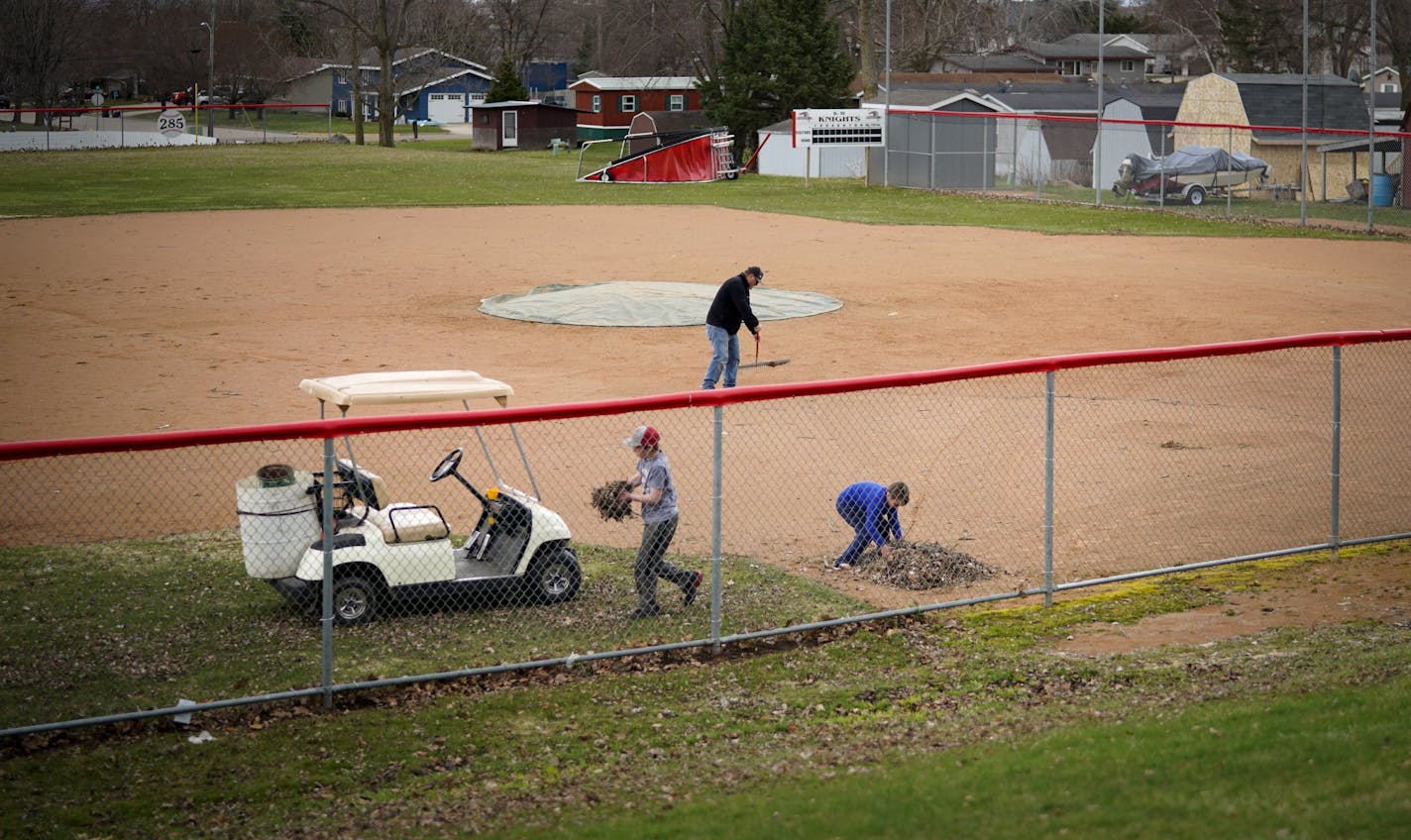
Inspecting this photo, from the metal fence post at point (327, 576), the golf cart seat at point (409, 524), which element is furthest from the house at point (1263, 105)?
the metal fence post at point (327, 576)

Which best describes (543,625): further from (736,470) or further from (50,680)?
(736,470)

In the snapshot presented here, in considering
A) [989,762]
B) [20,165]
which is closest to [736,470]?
[989,762]

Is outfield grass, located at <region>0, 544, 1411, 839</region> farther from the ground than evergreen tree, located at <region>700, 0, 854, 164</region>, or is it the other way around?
evergreen tree, located at <region>700, 0, 854, 164</region>

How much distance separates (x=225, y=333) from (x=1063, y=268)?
1629 centimetres

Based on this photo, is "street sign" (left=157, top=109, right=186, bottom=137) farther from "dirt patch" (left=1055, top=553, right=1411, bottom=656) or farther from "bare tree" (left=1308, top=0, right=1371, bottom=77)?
"dirt patch" (left=1055, top=553, right=1411, bottom=656)

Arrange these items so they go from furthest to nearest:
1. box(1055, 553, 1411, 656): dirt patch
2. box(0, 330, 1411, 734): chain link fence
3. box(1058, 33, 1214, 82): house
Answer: box(1058, 33, 1214, 82): house → box(1055, 553, 1411, 656): dirt patch → box(0, 330, 1411, 734): chain link fence

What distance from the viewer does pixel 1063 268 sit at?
93.8 feet

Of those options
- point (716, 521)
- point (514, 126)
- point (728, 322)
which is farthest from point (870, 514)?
point (514, 126)

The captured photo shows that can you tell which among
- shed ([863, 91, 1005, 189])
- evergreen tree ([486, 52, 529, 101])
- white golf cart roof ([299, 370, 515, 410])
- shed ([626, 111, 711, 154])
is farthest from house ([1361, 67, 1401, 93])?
white golf cart roof ([299, 370, 515, 410])

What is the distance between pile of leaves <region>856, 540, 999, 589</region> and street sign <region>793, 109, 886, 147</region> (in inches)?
1479

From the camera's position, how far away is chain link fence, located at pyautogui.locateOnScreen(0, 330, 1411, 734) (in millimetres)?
8523

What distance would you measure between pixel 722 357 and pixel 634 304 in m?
6.11

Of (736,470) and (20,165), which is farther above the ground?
(20,165)

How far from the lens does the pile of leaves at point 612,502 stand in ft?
32.1
